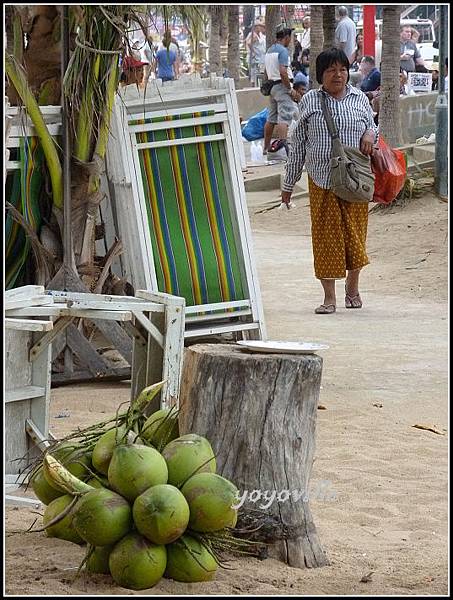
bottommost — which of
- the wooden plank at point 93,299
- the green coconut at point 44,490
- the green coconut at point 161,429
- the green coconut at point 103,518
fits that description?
the green coconut at point 44,490

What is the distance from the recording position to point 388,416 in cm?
598

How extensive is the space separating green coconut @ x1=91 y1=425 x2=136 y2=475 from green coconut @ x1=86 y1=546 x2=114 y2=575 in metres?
0.29

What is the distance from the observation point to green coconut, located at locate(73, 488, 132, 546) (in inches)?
129

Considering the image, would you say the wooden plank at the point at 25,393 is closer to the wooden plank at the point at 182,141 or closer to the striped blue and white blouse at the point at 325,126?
the wooden plank at the point at 182,141

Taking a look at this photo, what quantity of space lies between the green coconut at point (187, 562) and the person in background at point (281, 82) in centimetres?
1557

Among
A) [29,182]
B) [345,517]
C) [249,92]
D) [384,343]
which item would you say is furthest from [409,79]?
[345,517]

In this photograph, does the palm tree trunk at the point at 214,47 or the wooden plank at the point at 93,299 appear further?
the palm tree trunk at the point at 214,47

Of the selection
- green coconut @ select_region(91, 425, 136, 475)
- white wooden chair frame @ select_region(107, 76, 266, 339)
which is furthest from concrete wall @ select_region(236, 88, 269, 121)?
green coconut @ select_region(91, 425, 136, 475)

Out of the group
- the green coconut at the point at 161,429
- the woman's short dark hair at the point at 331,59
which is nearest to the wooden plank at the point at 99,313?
the green coconut at the point at 161,429

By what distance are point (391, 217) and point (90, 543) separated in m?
10.7

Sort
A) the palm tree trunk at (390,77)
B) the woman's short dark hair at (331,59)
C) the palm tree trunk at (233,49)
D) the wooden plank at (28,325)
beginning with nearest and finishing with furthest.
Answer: the wooden plank at (28,325) → the woman's short dark hair at (331,59) → the palm tree trunk at (390,77) → the palm tree trunk at (233,49)

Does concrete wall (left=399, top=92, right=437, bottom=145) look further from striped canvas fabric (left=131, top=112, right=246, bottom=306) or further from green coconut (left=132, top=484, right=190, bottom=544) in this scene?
green coconut (left=132, top=484, right=190, bottom=544)

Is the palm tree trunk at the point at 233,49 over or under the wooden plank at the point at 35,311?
over

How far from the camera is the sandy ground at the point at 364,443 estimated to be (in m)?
3.53
